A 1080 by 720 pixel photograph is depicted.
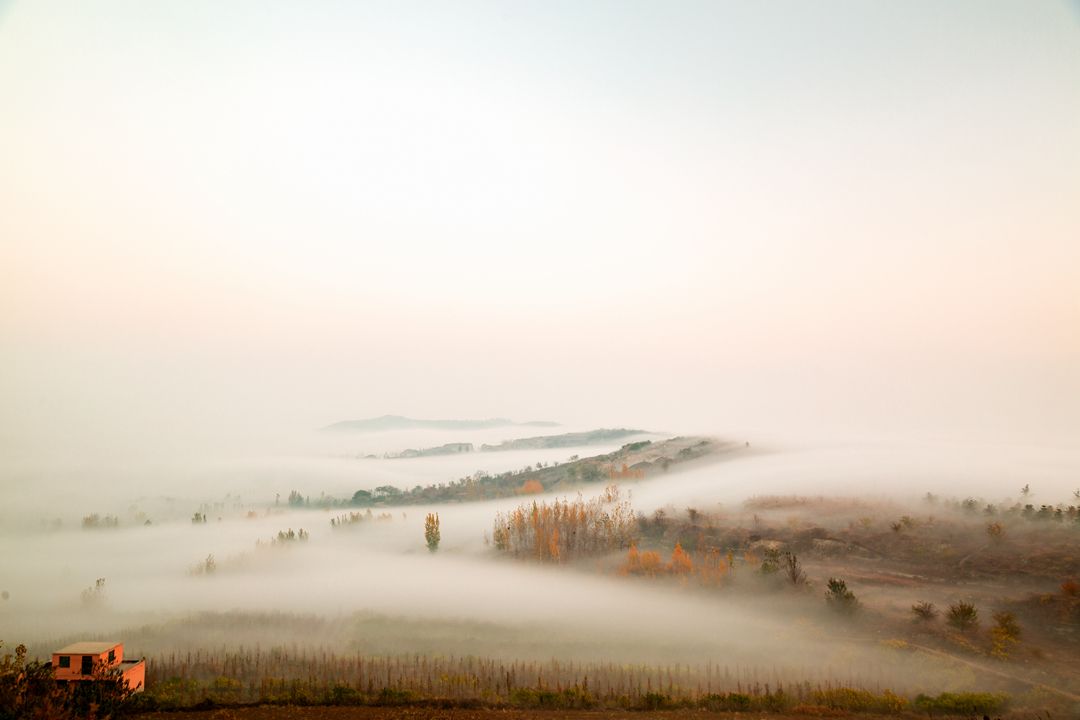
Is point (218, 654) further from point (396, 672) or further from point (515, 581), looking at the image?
point (515, 581)

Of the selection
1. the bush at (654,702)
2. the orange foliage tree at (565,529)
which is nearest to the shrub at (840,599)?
the bush at (654,702)

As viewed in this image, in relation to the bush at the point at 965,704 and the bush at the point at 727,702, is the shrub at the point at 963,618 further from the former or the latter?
the bush at the point at 727,702

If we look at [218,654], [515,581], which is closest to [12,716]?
[218,654]

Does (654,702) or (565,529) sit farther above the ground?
(565,529)

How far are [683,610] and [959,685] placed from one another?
30.9 ft

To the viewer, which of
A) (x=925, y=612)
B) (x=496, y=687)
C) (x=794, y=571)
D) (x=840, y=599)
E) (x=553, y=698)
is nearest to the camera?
(x=553, y=698)

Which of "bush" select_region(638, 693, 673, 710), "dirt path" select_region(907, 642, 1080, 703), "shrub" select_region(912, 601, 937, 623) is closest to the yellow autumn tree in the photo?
"bush" select_region(638, 693, 673, 710)

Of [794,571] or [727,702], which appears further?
[794,571]

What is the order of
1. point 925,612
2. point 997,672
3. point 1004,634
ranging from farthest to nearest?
point 925,612
point 1004,634
point 997,672

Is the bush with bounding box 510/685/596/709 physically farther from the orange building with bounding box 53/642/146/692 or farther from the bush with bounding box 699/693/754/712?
the orange building with bounding box 53/642/146/692

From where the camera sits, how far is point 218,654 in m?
22.6

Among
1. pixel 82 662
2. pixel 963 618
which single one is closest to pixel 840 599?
pixel 963 618

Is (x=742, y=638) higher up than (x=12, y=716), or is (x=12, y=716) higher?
(x=12, y=716)

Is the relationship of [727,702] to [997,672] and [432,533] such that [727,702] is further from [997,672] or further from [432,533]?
[432,533]
